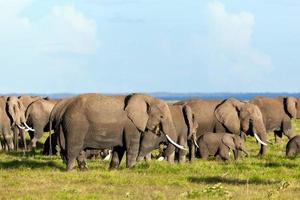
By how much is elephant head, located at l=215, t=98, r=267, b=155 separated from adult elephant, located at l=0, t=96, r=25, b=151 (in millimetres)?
9157

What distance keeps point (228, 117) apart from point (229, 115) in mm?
86

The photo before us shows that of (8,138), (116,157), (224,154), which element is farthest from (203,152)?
(8,138)

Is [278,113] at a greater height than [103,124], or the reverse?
[103,124]

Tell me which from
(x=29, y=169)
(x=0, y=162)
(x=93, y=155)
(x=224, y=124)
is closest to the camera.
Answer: (x=29, y=169)

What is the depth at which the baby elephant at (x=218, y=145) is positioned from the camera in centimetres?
2678

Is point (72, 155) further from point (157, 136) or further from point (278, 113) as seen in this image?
point (278, 113)

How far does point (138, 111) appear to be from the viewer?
22156 millimetres

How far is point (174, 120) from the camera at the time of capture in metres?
26.0

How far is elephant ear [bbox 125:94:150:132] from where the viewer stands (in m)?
22.0

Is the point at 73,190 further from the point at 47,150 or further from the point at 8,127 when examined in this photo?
the point at 8,127

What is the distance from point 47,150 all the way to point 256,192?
14.4 m

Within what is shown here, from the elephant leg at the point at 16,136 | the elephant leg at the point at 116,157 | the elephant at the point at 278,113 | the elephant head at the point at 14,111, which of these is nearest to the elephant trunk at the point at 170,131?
the elephant leg at the point at 116,157

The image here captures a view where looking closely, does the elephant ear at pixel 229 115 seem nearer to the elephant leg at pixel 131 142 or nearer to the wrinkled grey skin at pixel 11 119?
the elephant leg at pixel 131 142

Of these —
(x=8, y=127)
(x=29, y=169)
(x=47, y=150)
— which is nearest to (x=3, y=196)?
(x=29, y=169)
